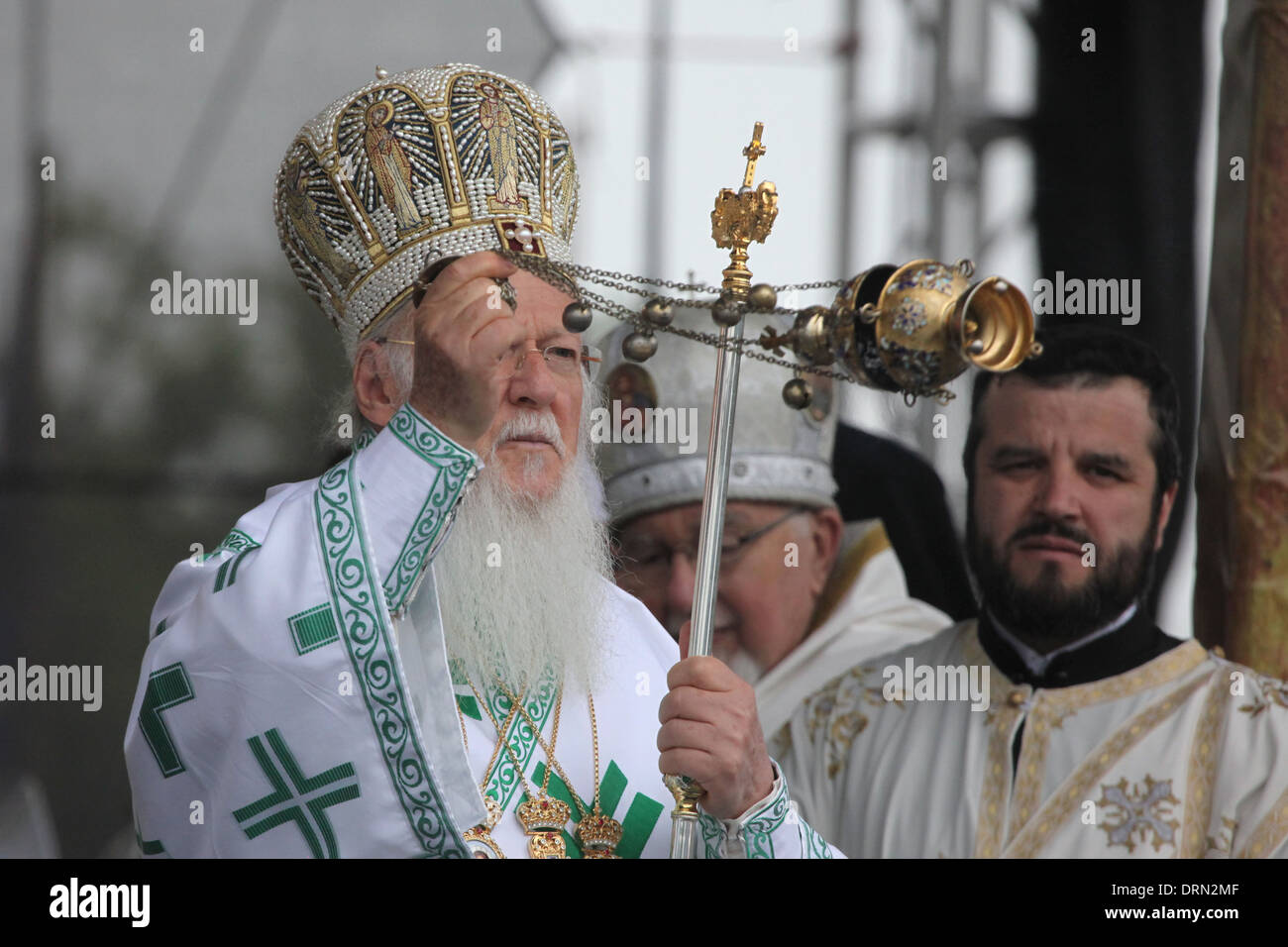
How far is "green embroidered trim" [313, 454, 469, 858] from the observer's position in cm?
299

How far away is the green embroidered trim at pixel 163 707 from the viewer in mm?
3066

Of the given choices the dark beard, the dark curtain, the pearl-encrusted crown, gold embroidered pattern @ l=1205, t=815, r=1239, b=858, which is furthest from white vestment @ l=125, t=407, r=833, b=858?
the dark curtain

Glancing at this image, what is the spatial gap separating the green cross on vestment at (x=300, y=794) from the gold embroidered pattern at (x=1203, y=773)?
301cm

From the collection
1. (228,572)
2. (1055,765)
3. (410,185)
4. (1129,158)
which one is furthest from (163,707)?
(1129,158)

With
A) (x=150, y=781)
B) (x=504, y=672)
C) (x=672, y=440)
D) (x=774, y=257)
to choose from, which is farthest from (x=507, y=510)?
(x=774, y=257)

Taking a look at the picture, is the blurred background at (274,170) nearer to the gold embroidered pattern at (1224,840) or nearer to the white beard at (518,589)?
the gold embroidered pattern at (1224,840)

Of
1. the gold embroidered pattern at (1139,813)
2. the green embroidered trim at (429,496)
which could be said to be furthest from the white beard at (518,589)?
the gold embroidered pattern at (1139,813)

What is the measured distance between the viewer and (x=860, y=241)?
5883mm

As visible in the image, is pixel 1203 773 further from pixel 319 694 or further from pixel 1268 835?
pixel 319 694

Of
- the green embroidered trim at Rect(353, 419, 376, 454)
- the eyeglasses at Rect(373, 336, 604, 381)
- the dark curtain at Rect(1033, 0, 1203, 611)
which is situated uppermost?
the dark curtain at Rect(1033, 0, 1203, 611)

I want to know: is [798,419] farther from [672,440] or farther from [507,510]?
[507,510]

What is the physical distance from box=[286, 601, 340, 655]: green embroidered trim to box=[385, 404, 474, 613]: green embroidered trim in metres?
0.12

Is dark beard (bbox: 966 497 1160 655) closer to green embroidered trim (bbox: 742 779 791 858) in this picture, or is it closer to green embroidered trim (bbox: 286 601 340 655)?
green embroidered trim (bbox: 742 779 791 858)

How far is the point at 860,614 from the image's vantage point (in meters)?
5.89
